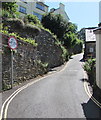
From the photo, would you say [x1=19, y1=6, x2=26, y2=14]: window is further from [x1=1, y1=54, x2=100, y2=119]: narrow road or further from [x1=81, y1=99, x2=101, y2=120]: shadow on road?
[x1=81, y1=99, x2=101, y2=120]: shadow on road

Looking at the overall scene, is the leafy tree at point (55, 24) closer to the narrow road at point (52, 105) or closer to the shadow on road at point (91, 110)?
the narrow road at point (52, 105)

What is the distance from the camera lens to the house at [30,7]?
33900 mm

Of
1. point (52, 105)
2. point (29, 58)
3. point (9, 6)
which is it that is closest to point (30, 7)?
point (9, 6)

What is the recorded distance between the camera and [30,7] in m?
36.4

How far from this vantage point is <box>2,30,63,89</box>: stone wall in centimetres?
1077

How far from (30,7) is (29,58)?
2561 cm

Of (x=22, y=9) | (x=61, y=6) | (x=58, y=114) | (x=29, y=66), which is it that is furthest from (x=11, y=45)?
(x=61, y=6)

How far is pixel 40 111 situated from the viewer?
6.85 metres

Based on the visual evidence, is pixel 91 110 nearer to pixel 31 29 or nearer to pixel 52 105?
pixel 52 105

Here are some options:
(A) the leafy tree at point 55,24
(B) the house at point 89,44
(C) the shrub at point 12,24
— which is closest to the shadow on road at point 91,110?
(C) the shrub at point 12,24

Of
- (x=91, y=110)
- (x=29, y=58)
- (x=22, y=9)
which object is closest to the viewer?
(x=91, y=110)

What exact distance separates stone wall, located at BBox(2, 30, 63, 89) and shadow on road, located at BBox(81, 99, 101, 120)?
5.84 meters

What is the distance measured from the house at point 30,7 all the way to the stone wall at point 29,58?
1452cm

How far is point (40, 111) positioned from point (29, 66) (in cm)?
778
